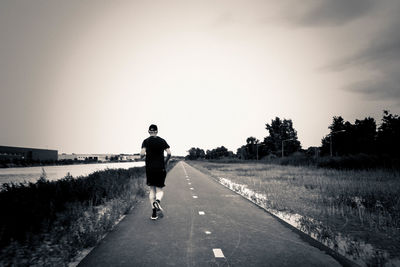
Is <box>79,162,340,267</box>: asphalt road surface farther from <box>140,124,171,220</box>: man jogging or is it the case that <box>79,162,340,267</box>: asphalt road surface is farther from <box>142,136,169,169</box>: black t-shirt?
<box>142,136,169,169</box>: black t-shirt

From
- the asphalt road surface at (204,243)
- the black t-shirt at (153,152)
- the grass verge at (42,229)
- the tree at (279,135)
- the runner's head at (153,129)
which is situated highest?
the tree at (279,135)

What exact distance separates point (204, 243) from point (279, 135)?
10656 cm

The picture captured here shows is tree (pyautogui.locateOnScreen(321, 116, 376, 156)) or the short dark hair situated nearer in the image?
the short dark hair

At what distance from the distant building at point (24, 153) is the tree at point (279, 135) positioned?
85.3 m

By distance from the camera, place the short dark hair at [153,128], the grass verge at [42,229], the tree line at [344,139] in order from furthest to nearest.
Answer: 1. the tree line at [344,139]
2. the short dark hair at [153,128]
3. the grass verge at [42,229]

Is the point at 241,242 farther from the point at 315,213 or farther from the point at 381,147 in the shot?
the point at 381,147

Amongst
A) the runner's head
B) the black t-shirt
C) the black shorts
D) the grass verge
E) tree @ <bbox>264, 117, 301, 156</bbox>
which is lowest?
the grass verge

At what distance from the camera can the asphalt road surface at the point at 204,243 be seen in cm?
402

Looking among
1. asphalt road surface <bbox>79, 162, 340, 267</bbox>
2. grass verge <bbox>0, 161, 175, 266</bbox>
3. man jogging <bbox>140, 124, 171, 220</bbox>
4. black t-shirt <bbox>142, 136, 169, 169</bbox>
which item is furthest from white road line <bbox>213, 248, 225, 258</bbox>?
black t-shirt <bbox>142, 136, 169, 169</bbox>

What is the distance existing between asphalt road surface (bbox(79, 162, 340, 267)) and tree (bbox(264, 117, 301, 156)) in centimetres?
10180

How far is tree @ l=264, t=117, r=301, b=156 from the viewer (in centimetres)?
10444

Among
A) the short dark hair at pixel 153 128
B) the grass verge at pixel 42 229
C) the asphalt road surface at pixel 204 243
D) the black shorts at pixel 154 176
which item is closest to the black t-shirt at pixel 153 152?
the black shorts at pixel 154 176

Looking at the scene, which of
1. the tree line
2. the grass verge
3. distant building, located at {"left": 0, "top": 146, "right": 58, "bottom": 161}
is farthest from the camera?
distant building, located at {"left": 0, "top": 146, "right": 58, "bottom": 161}

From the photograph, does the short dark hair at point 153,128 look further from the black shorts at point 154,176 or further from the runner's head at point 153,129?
the black shorts at point 154,176
